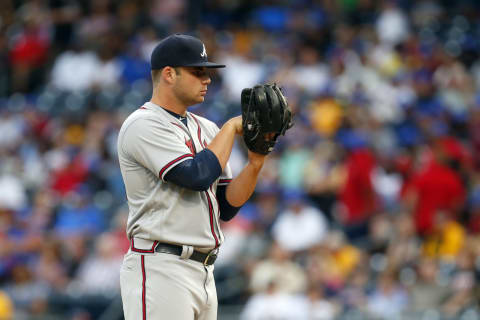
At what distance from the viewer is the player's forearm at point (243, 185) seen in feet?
12.8

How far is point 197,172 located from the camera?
366cm

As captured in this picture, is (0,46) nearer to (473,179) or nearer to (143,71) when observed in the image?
(143,71)

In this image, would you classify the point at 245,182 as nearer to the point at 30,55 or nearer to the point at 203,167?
the point at 203,167

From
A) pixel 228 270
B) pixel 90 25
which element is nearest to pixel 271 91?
pixel 228 270

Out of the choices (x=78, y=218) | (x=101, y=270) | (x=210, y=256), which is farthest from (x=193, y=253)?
(x=78, y=218)

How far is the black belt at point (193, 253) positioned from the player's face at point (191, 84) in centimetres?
67

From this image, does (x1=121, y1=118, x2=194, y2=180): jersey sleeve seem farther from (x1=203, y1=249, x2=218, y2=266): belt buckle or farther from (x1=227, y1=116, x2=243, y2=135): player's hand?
(x1=203, y1=249, x2=218, y2=266): belt buckle

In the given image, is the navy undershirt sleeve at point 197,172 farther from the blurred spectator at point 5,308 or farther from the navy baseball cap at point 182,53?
the blurred spectator at point 5,308

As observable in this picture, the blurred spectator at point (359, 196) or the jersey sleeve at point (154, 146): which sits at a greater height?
the jersey sleeve at point (154, 146)

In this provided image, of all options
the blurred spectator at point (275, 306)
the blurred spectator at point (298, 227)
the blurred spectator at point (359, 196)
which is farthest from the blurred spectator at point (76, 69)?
the blurred spectator at point (275, 306)

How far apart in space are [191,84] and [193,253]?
76 centimetres

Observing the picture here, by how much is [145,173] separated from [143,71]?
8.26 meters

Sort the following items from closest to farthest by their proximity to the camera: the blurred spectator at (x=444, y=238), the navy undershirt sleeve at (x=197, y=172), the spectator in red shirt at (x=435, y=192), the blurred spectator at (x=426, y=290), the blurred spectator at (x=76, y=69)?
the navy undershirt sleeve at (x=197, y=172) < the blurred spectator at (x=426, y=290) < the blurred spectator at (x=444, y=238) < the spectator in red shirt at (x=435, y=192) < the blurred spectator at (x=76, y=69)

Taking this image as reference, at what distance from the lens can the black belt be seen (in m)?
3.78
